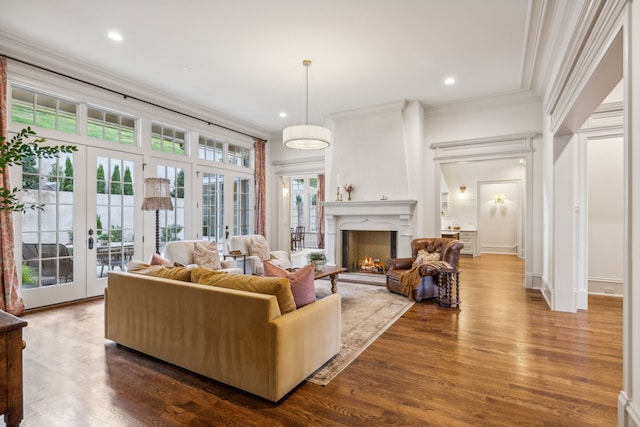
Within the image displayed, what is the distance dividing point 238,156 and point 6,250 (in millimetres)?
4546

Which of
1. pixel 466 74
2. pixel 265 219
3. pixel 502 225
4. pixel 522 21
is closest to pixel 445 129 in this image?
pixel 466 74

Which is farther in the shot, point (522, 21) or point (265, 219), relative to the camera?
point (265, 219)

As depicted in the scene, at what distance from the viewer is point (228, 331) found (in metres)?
2.34

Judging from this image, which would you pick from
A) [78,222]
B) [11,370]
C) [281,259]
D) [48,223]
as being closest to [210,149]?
[281,259]

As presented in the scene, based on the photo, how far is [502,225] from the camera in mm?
10445

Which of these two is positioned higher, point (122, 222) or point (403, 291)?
point (122, 222)

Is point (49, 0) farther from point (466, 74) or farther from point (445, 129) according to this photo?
point (445, 129)

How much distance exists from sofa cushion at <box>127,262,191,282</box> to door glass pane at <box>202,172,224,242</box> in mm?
3586

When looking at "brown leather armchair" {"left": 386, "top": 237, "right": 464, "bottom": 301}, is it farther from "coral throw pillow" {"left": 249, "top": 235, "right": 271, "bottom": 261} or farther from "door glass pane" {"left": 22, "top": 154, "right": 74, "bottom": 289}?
"door glass pane" {"left": 22, "top": 154, "right": 74, "bottom": 289}

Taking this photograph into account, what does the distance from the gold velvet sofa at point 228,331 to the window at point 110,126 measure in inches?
122

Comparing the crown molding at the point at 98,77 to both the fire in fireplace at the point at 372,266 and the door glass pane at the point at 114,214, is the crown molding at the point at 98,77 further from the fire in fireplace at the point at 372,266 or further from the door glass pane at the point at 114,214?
the fire in fireplace at the point at 372,266

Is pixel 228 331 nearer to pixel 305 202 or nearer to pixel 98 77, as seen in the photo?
pixel 98 77

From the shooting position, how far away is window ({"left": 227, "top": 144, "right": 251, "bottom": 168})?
7.49 m

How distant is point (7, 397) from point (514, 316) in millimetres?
4695
